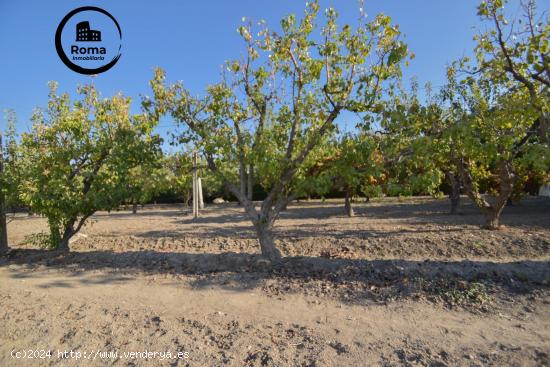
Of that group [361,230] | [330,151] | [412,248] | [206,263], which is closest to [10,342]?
[206,263]

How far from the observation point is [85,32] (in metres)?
6.43

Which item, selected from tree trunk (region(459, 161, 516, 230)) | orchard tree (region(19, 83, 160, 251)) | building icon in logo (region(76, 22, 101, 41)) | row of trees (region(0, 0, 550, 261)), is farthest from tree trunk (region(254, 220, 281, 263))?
tree trunk (region(459, 161, 516, 230))

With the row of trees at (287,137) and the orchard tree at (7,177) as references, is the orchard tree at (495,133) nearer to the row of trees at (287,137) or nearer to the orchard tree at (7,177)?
the row of trees at (287,137)

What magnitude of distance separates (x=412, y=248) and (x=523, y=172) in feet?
13.6

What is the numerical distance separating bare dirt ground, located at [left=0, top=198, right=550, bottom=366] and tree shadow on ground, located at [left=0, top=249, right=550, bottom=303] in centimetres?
2

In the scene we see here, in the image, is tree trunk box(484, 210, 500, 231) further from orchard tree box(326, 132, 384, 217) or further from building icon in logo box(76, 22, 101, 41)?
building icon in logo box(76, 22, 101, 41)

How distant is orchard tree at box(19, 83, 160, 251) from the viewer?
7.10 m

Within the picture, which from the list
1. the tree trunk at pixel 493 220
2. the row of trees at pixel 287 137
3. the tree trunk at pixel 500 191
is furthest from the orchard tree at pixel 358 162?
the tree trunk at pixel 493 220

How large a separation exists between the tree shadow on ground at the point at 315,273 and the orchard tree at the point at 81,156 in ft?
3.80

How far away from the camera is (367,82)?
5453 mm

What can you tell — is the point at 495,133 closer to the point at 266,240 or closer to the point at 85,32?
the point at 266,240

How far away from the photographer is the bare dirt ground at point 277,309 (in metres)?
3.18

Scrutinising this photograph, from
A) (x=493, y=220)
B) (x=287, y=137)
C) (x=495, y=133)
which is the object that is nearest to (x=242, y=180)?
(x=287, y=137)

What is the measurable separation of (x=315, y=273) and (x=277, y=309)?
1.40 meters
